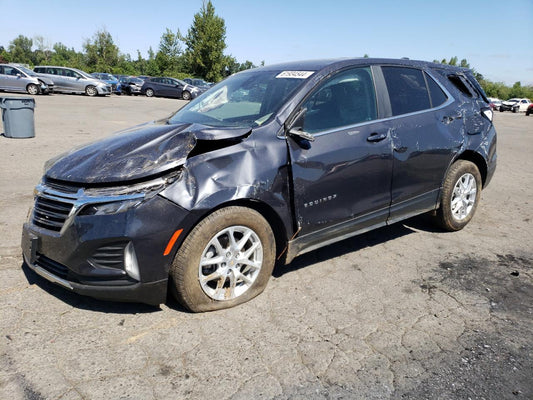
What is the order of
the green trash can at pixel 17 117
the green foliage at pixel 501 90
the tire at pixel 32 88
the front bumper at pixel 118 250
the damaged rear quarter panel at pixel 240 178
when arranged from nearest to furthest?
1. the front bumper at pixel 118 250
2. the damaged rear quarter panel at pixel 240 178
3. the green trash can at pixel 17 117
4. the tire at pixel 32 88
5. the green foliage at pixel 501 90

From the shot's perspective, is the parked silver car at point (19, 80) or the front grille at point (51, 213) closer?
the front grille at point (51, 213)

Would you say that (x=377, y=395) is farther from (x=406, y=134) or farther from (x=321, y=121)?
(x=406, y=134)

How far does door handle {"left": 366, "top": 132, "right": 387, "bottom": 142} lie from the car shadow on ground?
1186 millimetres

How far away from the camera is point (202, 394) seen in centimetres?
234

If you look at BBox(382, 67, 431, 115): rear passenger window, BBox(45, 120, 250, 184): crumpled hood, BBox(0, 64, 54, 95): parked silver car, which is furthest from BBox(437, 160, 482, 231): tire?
BBox(0, 64, 54, 95): parked silver car

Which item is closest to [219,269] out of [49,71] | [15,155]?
[15,155]

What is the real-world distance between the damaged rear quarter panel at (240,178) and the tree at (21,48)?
110965mm

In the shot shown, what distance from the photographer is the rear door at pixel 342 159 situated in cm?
341

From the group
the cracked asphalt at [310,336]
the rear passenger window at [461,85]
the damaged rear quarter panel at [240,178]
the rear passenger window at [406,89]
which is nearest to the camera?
the cracked asphalt at [310,336]

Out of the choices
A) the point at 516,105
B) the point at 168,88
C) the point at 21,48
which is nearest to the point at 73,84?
the point at 168,88

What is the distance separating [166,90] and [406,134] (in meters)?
31.0

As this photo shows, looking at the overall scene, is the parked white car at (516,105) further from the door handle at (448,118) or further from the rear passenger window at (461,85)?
the door handle at (448,118)

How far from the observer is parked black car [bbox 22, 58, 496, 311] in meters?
2.82

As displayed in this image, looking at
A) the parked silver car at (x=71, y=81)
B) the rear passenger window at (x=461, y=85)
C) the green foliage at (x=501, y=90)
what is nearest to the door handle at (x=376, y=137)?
the rear passenger window at (x=461, y=85)
